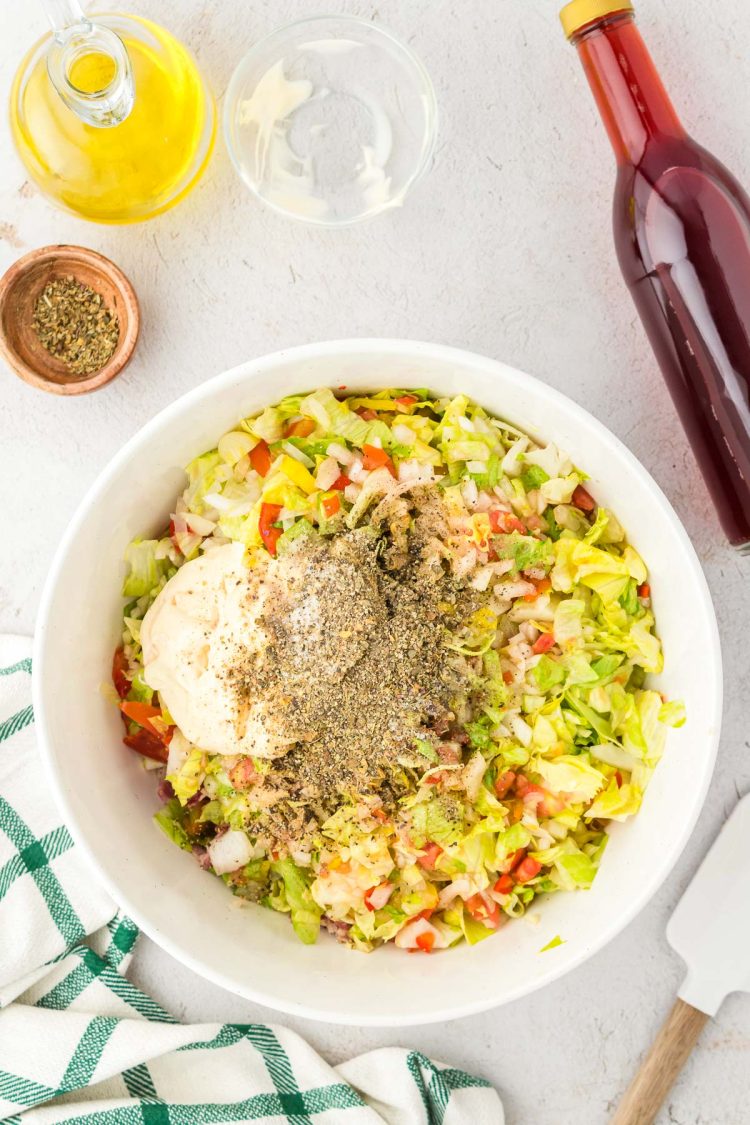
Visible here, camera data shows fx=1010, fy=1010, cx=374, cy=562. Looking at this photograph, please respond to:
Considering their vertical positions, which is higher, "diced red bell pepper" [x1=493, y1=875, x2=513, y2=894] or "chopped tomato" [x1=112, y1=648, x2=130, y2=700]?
"chopped tomato" [x1=112, y1=648, x2=130, y2=700]

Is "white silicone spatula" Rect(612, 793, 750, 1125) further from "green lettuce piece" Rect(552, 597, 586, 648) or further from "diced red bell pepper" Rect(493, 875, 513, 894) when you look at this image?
"green lettuce piece" Rect(552, 597, 586, 648)

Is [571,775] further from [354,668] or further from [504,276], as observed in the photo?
[504,276]

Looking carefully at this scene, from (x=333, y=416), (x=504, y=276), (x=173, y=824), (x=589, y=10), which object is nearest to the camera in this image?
(x=589, y=10)

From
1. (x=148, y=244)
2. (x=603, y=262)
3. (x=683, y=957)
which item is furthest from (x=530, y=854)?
(x=148, y=244)

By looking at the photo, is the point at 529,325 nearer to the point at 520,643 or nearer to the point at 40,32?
the point at 520,643

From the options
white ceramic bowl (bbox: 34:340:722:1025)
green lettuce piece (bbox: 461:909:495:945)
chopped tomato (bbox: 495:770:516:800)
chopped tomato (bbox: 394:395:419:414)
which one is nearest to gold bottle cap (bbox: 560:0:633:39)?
white ceramic bowl (bbox: 34:340:722:1025)

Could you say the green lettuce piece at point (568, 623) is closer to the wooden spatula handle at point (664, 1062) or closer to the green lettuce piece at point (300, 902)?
the green lettuce piece at point (300, 902)

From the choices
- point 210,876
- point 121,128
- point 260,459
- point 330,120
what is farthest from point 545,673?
point 121,128
